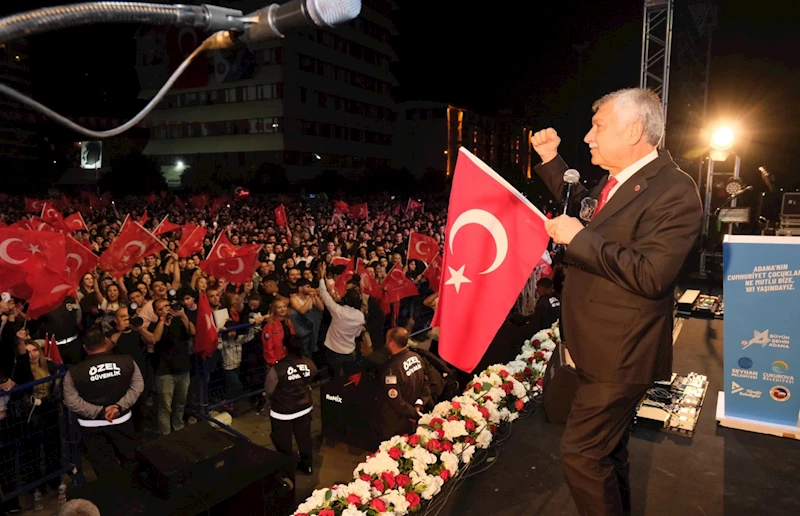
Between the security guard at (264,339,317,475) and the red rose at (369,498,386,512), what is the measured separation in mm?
2791

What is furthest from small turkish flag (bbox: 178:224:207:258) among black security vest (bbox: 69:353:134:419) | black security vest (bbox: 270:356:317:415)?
black security vest (bbox: 270:356:317:415)

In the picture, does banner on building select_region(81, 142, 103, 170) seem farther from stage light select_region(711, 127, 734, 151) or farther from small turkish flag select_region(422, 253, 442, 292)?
stage light select_region(711, 127, 734, 151)

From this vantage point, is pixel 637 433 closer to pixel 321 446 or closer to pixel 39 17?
pixel 321 446

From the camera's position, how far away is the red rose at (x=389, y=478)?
12.7 feet

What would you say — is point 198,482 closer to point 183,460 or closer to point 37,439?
point 183,460

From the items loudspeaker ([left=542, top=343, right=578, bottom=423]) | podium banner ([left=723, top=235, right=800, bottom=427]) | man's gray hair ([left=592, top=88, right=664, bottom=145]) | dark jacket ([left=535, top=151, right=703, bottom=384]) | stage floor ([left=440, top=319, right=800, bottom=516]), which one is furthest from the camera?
podium banner ([left=723, top=235, right=800, bottom=427])

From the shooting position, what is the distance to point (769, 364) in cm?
523

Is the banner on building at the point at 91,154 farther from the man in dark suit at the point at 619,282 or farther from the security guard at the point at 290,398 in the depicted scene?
the man in dark suit at the point at 619,282

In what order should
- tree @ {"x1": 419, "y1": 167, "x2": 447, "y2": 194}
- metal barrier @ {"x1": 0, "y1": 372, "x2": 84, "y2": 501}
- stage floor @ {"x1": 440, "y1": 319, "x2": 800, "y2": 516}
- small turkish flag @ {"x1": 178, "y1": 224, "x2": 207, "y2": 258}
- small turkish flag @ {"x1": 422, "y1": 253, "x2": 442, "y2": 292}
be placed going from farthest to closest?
tree @ {"x1": 419, "y1": 167, "x2": 447, "y2": 194}, small turkish flag @ {"x1": 178, "y1": 224, "x2": 207, "y2": 258}, small turkish flag @ {"x1": 422, "y1": 253, "x2": 442, "y2": 292}, metal barrier @ {"x1": 0, "y1": 372, "x2": 84, "y2": 501}, stage floor @ {"x1": 440, "y1": 319, "x2": 800, "y2": 516}

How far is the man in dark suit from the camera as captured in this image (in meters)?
2.32

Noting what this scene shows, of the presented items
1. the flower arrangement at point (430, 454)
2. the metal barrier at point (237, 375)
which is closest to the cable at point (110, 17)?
the flower arrangement at point (430, 454)

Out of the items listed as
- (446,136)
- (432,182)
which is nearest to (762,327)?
(432,182)

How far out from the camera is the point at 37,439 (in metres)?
6.15

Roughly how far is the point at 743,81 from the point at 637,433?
21073mm
